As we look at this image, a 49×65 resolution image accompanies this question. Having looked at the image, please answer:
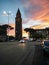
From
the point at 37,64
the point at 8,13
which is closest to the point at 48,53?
the point at 37,64

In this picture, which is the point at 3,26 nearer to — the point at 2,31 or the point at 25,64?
the point at 2,31

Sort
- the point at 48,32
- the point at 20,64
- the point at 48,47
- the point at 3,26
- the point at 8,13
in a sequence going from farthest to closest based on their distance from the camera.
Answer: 1. the point at 48,32
2. the point at 3,26
3. the point at 8,13
4. the point at 48,47
5. the point at 20,64

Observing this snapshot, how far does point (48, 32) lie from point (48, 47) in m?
174

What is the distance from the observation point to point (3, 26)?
183750 mm

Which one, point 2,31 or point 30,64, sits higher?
point 2,31

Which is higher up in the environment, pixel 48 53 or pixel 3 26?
pixel 3 26

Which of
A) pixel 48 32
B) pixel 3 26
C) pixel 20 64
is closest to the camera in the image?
pixel 20 64

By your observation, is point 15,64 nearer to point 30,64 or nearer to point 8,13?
point 30,64

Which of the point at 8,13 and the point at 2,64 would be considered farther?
the point at 8,13

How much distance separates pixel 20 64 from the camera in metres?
15.0

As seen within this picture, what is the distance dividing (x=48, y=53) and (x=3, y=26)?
160 m

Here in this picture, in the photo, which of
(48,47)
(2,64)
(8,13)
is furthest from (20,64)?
(8,13)

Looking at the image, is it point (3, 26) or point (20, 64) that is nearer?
point (20, 64)

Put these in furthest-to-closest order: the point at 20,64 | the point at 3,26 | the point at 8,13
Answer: the point at 3,26
the point at 8,13
the point at 20,64
